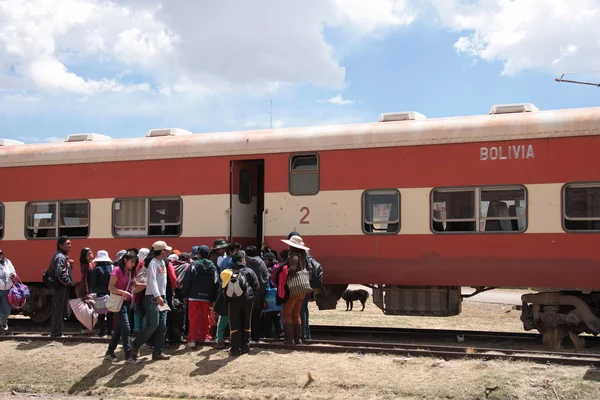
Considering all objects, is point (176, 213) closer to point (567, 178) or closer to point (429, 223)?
point (429, 223)

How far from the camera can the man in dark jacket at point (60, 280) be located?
12.8 meters

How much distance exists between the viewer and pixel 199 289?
1179 centimetres

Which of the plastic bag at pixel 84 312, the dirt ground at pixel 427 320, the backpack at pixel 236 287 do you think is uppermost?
the backpack at pixel 236 287

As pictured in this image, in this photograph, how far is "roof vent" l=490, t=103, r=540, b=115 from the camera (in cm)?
1251

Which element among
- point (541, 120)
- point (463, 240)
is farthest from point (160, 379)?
point (541, 120)

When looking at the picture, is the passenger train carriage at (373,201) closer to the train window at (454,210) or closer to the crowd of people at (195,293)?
the train window at (454,210)

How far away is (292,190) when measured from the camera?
13414 mm

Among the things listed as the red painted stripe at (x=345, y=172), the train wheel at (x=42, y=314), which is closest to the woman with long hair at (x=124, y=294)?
the red painted stripe at (x=345, y=172)

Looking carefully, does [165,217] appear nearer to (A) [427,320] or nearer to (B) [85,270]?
(B) [85,270]

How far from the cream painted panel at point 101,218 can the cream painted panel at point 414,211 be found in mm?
5928

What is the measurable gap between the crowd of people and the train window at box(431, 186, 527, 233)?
232 centimetres

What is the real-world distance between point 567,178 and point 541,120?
1053 mm

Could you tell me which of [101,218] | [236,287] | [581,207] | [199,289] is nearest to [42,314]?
[101,218]

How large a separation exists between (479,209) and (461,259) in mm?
874
